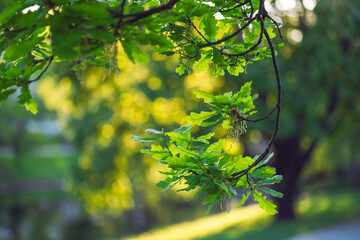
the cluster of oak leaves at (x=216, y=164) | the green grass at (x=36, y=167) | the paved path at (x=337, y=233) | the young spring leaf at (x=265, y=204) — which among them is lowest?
the green grass at (x=36, y=167)

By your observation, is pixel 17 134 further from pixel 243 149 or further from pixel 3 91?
pixel 3 91

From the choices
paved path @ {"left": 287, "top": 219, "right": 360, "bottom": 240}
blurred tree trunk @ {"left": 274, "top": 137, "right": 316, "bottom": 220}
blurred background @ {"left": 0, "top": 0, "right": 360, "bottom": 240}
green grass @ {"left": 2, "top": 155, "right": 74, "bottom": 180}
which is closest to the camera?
paved path @ {"left": 287, "top": 219, "right": 360, "bottom": 240}

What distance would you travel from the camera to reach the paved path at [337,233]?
9.06 meters

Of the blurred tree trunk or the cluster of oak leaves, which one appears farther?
the blurred tree trunk

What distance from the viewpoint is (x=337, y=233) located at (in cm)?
949

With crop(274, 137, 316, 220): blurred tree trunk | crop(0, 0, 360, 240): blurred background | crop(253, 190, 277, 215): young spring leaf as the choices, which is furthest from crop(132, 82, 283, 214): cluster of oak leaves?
crop(274, 137, 316, 220): blurred tree trunk

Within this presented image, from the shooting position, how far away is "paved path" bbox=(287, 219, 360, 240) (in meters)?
9.06

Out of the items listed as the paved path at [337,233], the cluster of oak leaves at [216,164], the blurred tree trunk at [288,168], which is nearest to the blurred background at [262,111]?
the blurred tree trunk at [288,168]

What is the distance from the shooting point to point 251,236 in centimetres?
989

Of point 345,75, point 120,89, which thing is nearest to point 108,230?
point 120,89

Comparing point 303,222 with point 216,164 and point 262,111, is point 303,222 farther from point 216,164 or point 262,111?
point 216,164

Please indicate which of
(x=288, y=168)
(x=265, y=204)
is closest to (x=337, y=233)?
(x=288, y=168)

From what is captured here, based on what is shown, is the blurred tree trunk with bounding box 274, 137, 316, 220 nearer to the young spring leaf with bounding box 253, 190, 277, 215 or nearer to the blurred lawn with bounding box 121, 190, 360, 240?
the blurred lawn with bounding box 121, 190, 360, 240

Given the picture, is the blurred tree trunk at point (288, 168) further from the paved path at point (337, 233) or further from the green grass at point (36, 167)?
the green grass at point (36, 167)
